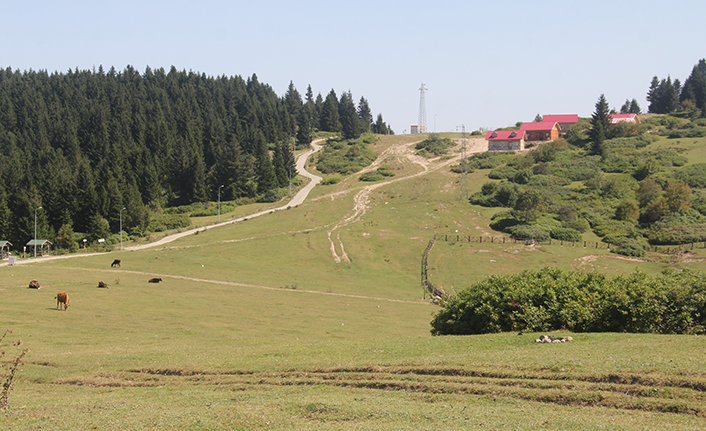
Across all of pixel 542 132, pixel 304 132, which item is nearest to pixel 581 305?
pixel 542 132

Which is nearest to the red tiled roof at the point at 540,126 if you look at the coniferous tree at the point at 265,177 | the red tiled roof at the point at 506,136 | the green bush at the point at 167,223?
the red tiled roof at the point at 506,136

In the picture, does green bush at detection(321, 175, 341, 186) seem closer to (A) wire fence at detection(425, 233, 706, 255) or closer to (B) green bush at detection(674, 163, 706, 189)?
(A) wire fence at detection(425, 233, 706, 255)

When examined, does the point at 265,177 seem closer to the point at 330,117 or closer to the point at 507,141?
the point at 507,141

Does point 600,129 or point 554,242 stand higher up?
point 600,129

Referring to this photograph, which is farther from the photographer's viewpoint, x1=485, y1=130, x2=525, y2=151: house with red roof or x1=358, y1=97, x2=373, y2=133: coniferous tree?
x1=358, y1=97, x2=373, y2=133: coniferous tree

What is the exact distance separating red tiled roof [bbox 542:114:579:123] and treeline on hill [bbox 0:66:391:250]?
56.9m

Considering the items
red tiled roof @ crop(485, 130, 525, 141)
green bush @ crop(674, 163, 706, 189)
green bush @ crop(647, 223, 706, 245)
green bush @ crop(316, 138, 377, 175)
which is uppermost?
red tiled roof @ crop(485, 130, 525, 141)

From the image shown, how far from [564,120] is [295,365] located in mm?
154598

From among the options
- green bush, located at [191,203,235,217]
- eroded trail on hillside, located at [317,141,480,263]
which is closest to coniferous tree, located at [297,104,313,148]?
eroded trail on hillside, located at [317,141,480,263]

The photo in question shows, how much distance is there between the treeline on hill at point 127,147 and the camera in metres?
91.0

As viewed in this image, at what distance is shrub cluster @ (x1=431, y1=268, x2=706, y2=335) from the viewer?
2045 centimetres

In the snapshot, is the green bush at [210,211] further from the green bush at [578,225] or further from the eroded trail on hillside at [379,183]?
the green bush at [578,225]

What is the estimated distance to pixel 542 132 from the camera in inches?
5664

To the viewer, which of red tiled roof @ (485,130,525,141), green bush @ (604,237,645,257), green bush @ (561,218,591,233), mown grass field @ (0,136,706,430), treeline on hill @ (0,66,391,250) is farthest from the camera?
red tiled roof @ (485,130,525,141)
